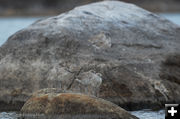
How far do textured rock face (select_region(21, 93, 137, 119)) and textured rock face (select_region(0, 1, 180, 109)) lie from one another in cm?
138

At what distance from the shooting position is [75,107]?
26.2 feet

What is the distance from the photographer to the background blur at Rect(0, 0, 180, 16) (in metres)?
49.0

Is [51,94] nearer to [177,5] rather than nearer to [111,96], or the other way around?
[111,96]

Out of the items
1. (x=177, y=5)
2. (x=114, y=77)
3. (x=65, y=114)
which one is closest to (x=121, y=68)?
(x=114, y=77)

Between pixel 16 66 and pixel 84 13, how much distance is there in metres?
1.69

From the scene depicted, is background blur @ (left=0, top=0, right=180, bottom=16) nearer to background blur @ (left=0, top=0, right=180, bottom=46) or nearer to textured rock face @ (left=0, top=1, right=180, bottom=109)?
background blur @ (left=0, top=0, right=180, bottom=46)

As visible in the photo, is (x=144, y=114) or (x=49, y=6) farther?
(x=49, y=6)

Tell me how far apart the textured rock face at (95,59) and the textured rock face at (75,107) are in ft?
4.54

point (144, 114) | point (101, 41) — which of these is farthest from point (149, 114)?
point (101, 41)

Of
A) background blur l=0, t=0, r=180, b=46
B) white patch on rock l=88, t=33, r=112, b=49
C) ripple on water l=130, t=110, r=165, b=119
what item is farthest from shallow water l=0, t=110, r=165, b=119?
background blur l=0, t=0, r=180, b=46

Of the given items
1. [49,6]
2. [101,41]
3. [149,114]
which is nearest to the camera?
[149,114]

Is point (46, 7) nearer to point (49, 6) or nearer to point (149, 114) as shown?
point (49, 6)

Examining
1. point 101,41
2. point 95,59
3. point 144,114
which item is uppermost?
point 101,41

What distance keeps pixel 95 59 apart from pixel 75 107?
1.77 metres
